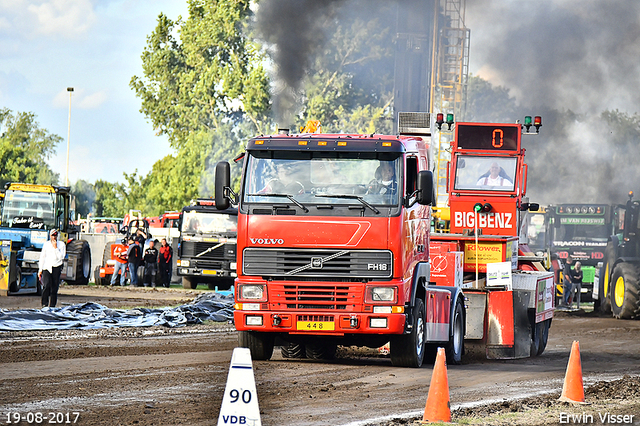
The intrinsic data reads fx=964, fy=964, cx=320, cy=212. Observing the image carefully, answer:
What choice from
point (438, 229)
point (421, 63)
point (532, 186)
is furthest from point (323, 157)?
point (532, 186)

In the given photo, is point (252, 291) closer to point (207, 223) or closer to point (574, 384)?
point (574, 384)

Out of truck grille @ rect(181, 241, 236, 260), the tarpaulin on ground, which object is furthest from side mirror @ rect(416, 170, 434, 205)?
truck grille @ rect(181, 241, 236, 260)

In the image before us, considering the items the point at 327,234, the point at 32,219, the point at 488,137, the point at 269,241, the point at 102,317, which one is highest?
the point at 488,137

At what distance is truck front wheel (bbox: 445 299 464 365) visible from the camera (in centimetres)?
1411

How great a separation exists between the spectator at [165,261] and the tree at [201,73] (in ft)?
41.3

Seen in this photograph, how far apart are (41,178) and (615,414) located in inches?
3189

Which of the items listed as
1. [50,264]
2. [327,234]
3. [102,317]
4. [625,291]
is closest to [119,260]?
[50,264]

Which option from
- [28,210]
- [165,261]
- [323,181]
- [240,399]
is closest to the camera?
[240,399]

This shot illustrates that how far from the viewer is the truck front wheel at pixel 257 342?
43.0ft

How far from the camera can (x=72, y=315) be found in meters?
18.9

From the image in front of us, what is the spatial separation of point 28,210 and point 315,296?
19375 millimetres

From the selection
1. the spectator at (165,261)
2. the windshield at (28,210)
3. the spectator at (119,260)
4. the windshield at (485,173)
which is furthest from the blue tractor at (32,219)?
the windshield at (485,173)

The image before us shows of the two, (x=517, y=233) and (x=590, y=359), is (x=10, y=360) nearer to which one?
(x=590, y=359)

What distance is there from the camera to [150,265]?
108ft
